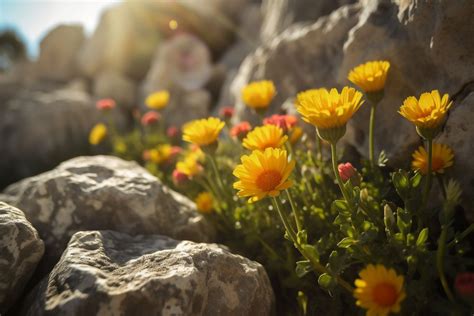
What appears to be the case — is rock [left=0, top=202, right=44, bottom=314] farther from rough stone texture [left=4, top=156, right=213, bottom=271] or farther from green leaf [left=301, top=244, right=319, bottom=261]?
green leaf [left=301, top=244, right=319, bottom=261]

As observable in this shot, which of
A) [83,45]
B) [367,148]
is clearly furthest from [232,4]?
[367,148]

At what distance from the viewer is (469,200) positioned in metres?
2.14

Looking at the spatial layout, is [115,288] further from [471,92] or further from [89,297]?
[471,92]

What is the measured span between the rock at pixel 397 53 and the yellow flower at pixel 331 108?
0.84 metres

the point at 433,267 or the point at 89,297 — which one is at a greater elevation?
the point at 433,267

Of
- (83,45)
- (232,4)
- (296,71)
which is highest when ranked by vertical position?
(232,4)

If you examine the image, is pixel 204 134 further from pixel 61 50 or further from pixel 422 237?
pixel 61 50

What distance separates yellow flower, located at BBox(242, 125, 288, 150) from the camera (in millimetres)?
2168

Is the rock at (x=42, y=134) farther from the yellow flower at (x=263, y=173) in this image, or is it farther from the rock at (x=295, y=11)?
the yellow flower at (x=263, y=173)

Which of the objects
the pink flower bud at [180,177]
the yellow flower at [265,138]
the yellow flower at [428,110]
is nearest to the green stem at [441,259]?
the yellow flower at [428,110]

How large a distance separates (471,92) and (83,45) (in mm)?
10845

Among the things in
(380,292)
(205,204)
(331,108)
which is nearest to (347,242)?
(380,292)

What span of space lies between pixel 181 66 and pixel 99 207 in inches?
232

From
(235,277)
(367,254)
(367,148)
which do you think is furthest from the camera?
(367,148)
